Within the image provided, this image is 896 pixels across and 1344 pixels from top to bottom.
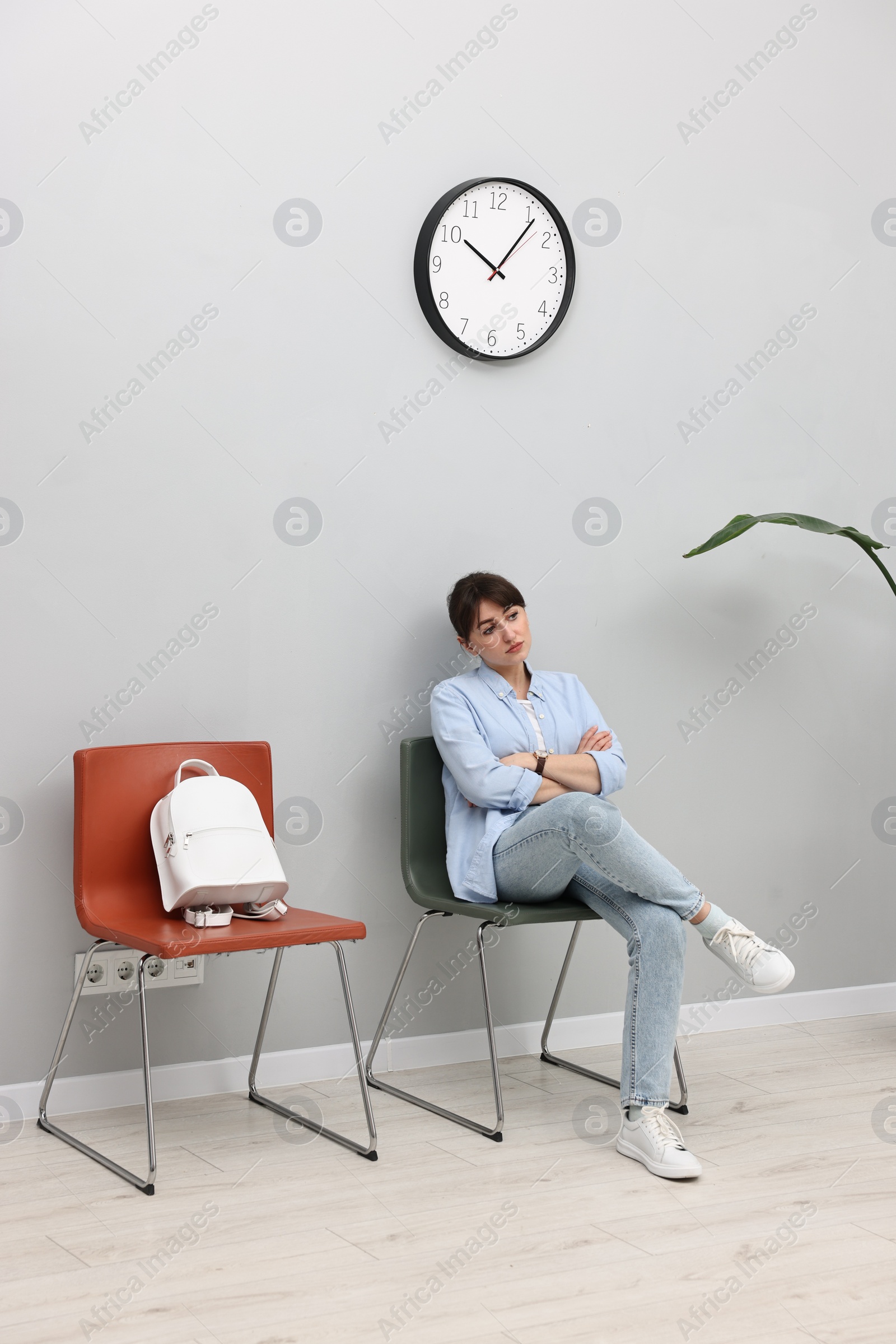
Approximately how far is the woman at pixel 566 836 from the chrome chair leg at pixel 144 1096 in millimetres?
724

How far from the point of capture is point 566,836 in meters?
2.37

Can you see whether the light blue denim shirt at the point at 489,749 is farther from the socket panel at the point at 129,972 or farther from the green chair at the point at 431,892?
the socket panel at the point at 129,972

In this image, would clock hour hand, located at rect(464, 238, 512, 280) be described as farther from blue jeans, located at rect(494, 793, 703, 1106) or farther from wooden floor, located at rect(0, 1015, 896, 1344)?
wooden floor, located at rect(0, 1015, 896, 1344)

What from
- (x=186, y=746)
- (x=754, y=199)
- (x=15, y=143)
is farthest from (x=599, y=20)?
(x=186, y=746)

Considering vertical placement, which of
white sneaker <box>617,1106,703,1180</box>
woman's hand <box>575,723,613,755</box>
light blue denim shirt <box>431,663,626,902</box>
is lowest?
white sneaker <box>617,1106,703,1180</box>

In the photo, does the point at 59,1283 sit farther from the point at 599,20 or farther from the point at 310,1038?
the point at 599,20

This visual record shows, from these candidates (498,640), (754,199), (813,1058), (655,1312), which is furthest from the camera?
(754,199)

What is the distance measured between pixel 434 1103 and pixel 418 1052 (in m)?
0.24

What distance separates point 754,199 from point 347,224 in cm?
120

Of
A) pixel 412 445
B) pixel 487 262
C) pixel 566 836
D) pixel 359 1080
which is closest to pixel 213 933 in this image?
pixel 359 1080

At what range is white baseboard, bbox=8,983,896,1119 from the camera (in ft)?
8.11

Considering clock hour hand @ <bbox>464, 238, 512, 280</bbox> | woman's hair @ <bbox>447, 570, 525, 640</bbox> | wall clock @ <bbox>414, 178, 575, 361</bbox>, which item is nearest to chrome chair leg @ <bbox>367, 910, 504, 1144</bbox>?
woman's hair @ <bbox>447, 570, 525, 640</bbox>

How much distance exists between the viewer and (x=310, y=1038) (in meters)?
2.70

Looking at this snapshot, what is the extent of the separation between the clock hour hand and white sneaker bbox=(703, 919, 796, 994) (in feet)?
5.40
